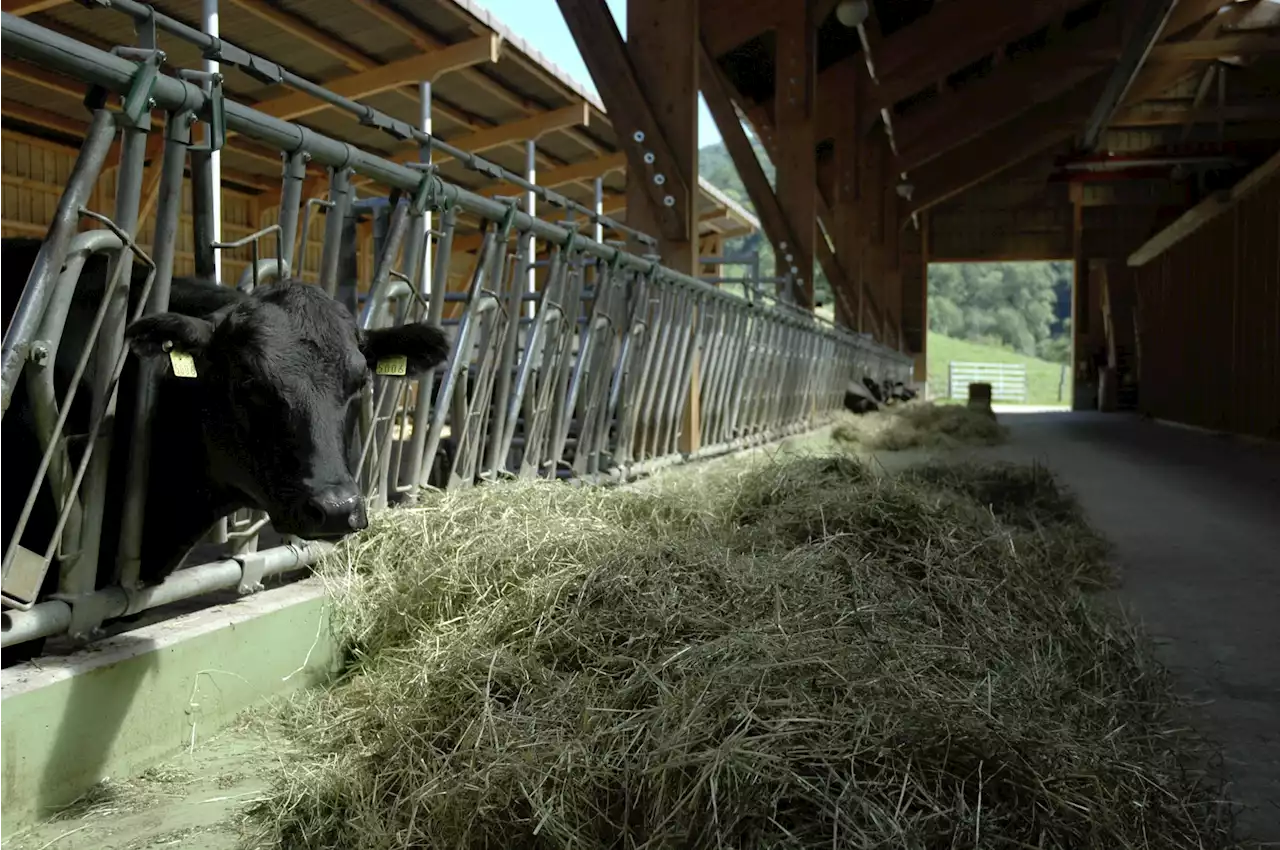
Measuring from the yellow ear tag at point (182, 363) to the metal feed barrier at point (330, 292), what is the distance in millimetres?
169

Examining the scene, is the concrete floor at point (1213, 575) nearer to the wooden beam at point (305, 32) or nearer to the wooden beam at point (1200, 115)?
the wooden beam at point (305, 32)

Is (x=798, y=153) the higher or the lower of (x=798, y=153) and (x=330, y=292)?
the higher

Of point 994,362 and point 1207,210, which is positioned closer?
point 1207,210

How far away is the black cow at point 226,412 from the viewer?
2740 millimetres

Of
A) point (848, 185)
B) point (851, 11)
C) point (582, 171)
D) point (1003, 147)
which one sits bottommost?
point (848, 185)

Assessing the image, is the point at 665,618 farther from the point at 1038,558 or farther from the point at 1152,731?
the point at 1038,558

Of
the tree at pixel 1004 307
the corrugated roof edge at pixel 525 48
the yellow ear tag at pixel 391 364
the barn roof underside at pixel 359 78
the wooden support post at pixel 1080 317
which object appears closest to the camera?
the yellow ear tag at pixel 391 364

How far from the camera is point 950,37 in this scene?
16656 mm

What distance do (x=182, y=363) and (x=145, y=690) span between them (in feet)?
2.59

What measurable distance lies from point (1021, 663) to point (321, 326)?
1.93 meters

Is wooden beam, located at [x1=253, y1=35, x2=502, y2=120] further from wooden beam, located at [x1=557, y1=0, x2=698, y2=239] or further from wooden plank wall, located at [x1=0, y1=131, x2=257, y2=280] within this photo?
wooden beam, located at [x1=557, y1=0, x2=698, y2=239]

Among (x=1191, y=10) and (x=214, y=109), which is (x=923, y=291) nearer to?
(x=1191, y=10)

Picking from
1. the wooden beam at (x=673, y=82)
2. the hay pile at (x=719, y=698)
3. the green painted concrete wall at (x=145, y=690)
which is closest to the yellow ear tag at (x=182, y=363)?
the green painted concrete wall at (x=145, y=690)

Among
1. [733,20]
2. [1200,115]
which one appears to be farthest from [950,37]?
[1200,115]
